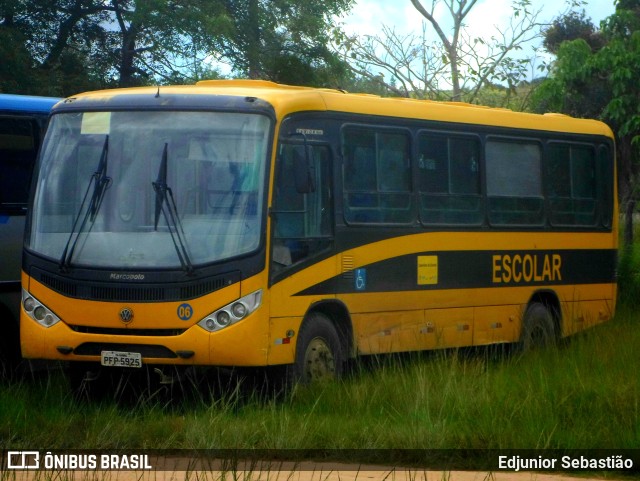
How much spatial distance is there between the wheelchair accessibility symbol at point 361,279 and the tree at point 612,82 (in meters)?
12.0

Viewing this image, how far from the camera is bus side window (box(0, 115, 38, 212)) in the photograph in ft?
44.2

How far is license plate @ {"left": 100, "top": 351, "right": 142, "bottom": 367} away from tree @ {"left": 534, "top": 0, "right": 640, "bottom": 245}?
1453cm

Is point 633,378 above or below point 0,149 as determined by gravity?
below

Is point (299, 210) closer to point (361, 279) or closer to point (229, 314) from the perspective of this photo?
point (361, 279)

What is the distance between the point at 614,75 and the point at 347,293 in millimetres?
13378

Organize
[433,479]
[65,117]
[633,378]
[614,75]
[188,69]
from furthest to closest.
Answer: [188,69]
[614,75]
[65,117]
[633,378]
[433,479]

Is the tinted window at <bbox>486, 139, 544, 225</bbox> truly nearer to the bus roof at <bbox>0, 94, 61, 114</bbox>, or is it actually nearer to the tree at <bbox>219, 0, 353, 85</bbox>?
the bus roof at <bbox>0, 94, 61, 114</bbox>

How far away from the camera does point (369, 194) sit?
13.8m

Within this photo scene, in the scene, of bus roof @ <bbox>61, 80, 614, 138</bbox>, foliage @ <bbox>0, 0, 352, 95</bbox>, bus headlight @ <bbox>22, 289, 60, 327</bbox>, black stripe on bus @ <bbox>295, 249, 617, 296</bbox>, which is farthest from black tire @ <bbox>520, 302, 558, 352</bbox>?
foliage @ <bbox>0, 0, 352, 95</bbox>

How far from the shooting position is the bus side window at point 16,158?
13477mm

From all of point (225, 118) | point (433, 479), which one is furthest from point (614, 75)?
point (433, 479)

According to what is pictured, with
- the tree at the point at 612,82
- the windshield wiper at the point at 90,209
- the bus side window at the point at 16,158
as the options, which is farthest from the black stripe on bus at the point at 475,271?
the tree at the point at 612,82

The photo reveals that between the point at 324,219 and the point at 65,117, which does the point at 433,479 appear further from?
the point at 65,117

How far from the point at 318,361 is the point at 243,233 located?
1611mm
